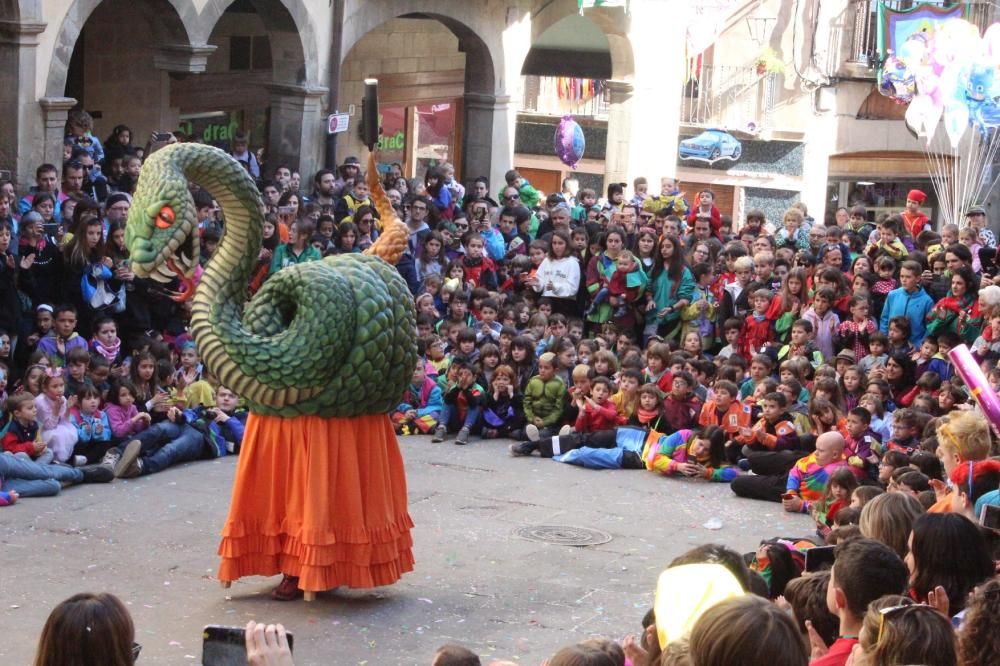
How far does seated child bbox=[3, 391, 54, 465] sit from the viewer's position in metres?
10.8

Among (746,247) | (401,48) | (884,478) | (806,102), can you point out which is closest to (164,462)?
(884,478)

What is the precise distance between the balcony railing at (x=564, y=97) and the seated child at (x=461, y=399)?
62.8ft

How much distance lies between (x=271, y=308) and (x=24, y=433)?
311 centimetres

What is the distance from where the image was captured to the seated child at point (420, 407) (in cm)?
1305

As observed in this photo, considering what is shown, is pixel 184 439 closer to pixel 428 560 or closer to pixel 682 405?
pixel 428 560

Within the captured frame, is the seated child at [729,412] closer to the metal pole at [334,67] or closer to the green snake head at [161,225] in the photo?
the green snake head at [161,225]

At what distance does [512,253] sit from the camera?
52.3 ft

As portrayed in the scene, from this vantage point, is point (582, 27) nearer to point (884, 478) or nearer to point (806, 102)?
point (806, 102)

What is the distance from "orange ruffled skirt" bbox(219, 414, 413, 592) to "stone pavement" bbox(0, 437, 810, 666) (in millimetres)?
234

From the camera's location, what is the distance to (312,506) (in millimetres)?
8312

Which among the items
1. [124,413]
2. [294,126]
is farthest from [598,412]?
[294,126]

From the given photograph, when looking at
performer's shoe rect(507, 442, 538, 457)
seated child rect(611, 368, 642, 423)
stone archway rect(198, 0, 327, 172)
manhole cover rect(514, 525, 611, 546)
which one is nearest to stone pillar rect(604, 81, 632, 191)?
stone archway rect(198, 0, 327, 172)

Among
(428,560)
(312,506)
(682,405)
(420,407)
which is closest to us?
(312,506)

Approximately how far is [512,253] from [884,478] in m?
6.55
